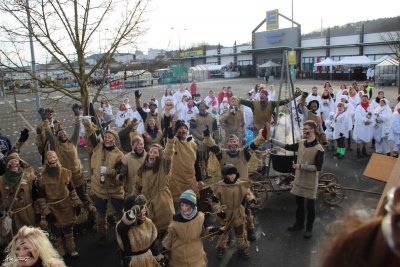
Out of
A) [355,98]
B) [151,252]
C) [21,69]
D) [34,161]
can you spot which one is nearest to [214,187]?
[151,252]

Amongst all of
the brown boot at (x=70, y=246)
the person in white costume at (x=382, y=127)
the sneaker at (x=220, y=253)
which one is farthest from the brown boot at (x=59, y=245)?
the person in white costume at (x=382, y=127)

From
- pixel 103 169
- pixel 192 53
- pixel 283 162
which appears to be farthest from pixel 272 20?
pixel 103 169

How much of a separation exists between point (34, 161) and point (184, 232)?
9178 mm

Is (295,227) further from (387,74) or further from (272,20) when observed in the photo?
(272,20)

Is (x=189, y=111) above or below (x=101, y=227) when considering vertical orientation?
above

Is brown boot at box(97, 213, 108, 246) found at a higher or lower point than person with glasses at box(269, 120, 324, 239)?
lower

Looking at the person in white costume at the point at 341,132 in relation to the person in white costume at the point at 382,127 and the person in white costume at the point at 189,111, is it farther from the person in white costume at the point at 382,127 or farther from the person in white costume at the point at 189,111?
the person in white costume at the point at 189,111

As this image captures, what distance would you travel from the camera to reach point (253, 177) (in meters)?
7.57

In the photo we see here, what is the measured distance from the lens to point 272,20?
166 feet

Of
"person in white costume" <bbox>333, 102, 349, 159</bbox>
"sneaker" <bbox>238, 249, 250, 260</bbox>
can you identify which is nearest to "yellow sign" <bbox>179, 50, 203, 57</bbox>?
"person in white costume" <bbox>333, 102, 349, 159</bbox>

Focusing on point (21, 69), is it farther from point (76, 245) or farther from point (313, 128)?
point (313, 128)

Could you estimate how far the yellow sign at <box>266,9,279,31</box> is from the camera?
164 ft

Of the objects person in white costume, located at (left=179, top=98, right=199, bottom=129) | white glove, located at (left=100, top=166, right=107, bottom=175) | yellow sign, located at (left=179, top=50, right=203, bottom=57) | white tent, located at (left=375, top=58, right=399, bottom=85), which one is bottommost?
white glove, located at (left=100, top=166, right=107, bottom=175)

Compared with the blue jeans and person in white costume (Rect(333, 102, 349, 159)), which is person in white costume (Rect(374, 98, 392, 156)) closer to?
person in white costume (Rect(333, 102, 349, 159))
